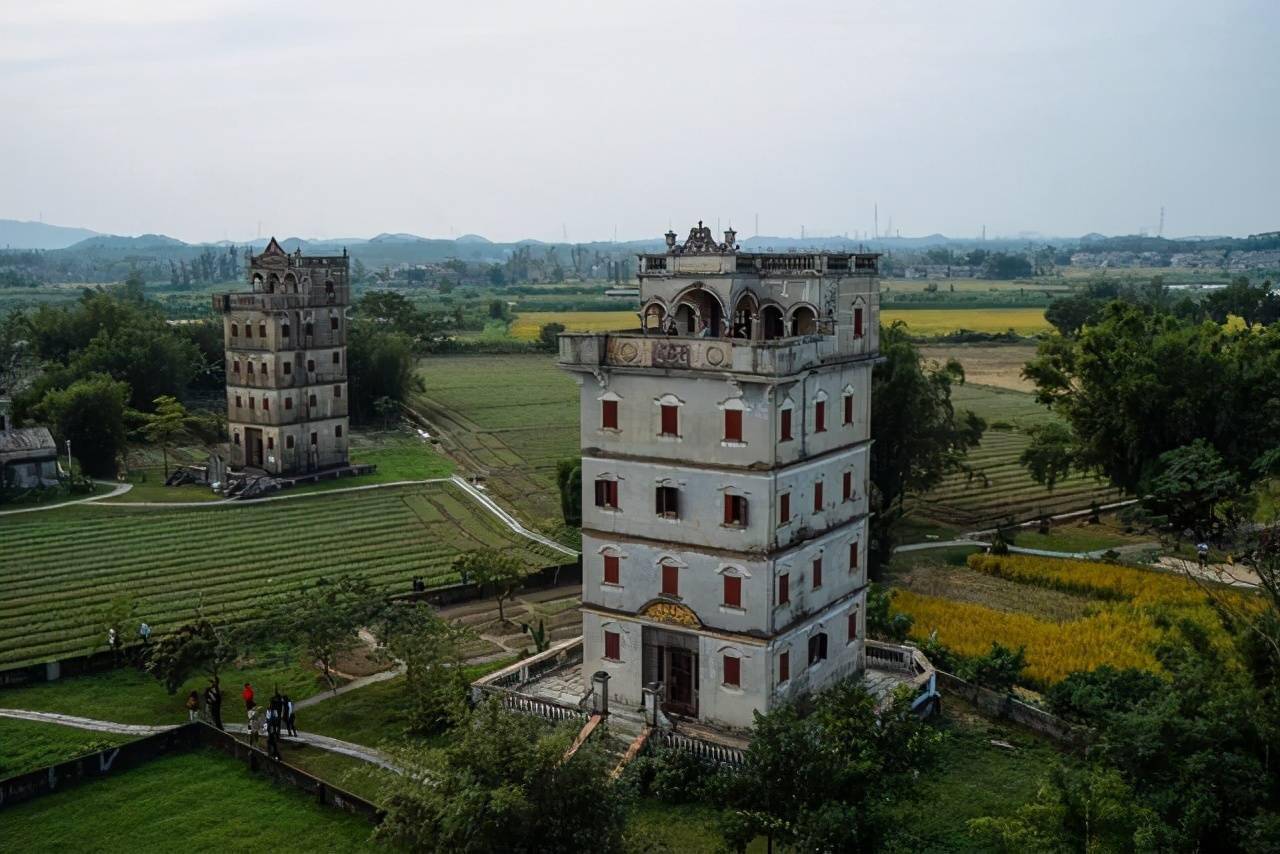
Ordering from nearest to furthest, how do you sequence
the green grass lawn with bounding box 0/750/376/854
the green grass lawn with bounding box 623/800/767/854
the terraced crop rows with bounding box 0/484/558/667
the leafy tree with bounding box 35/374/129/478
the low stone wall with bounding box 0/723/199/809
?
the green grass lawn with bounding box 623/800/767/854
the green grass lawn with bounding box 0/750/376/854
the low stone wall with bounding box 0/723/199/809
the terraced crop rows with bounding box 0/484/558/667
the leafy tree with bounding box 35/374/129/478

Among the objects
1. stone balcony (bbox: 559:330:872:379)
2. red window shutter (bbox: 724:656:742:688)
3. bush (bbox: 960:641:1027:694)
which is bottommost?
bush (bbox: 960:641:1027:694)

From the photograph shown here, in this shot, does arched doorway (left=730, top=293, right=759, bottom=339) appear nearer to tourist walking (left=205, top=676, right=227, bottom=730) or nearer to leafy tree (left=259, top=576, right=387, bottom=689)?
leafy tree (left=259, top=576, right=387, bottom=689)

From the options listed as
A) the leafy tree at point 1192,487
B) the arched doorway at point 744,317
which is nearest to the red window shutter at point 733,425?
the arched doorway at point 744,317

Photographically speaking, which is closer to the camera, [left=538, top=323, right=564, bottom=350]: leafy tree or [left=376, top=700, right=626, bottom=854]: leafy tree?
[left=376, top=700, right=626, bottom=854]: leafy tree

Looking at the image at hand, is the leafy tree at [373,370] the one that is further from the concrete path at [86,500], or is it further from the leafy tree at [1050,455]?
the leafy tree at [1050,455]

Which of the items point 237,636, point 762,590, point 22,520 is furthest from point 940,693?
point 22,520

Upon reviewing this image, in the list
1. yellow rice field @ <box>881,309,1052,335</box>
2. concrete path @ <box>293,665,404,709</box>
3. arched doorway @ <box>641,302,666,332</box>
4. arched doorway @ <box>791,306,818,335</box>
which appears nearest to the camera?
arched doorway @ <box>791,306,818,335</box>

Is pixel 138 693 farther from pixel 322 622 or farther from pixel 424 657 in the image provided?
pixel 424 657

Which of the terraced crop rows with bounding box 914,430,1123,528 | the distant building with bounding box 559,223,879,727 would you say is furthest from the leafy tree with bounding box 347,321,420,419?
the distant building with bounding box 559,223,879,727
